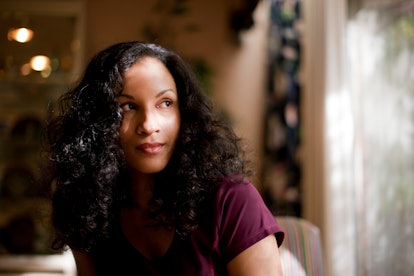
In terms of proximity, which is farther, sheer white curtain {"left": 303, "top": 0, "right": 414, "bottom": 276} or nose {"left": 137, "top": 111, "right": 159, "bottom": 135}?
sheer white curtain {"left": 303, "top": 0, "right": 414, "bottom": 276}

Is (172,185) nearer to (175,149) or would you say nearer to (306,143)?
(175,149)

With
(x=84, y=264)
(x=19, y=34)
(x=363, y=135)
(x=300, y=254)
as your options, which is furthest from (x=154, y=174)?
(x=19, y=34)

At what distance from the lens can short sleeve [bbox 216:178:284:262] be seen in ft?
3.36

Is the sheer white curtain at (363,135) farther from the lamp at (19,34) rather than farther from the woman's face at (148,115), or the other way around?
the lamp at (19,34)

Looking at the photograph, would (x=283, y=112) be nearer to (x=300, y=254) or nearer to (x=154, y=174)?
(x=300, y=254)

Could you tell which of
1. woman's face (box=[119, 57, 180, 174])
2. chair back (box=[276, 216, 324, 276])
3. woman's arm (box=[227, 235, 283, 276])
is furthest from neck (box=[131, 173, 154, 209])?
chair back (box=[276, 216, 324, 276])

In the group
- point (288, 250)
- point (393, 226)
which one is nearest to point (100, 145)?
point (288, 250)

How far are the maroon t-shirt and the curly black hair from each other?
39 mm

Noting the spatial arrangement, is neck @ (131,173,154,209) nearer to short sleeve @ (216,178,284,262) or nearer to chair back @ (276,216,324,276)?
short sleeve @ (216,178,284,262)

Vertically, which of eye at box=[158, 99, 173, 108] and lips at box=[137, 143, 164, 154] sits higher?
eye at box=[158, 99, 173, 108]

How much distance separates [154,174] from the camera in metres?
1.17

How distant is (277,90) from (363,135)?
1.12 m

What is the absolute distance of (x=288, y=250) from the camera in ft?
4.40

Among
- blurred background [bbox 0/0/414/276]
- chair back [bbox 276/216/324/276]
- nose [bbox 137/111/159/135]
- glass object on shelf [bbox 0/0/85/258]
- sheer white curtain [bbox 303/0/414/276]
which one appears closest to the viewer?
nose [bbox 137/111/159/135]
